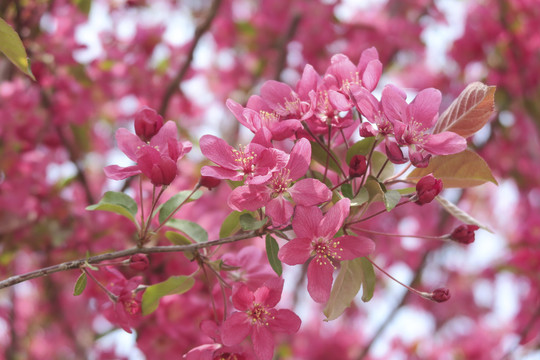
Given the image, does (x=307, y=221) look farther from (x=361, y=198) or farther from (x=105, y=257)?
(x=105, y=257)

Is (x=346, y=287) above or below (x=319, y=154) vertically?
below

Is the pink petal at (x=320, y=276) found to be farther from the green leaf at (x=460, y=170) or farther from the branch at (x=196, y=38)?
the branch at (x=196, y=38)

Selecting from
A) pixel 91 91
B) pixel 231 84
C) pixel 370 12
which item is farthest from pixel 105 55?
pixel 370 12

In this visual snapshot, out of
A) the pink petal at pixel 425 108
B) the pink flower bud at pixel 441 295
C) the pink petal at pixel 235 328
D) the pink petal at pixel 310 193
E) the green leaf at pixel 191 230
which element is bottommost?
the pink petal at pixel 235 328

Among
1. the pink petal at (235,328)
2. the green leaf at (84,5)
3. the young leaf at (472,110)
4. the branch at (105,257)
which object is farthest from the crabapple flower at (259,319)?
the green leaf at (84,5)

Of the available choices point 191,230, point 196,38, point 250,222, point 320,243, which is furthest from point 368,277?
point 196,38

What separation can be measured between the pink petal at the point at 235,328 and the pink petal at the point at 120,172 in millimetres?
333

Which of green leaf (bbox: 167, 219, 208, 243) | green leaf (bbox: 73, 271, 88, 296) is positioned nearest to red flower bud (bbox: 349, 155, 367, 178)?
green leaf (bbox: 167, 219, 208, 243)

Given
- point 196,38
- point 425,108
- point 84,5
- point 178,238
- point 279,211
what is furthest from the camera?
point 84,5

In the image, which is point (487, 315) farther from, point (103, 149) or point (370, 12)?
point (103, 149)

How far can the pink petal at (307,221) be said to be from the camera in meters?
0.93

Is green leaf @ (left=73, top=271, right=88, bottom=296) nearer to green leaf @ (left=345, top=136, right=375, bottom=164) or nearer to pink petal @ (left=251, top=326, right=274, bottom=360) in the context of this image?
pink petal @ (left=251, top=326, right=274, bottom=360)

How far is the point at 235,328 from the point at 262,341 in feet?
0.19

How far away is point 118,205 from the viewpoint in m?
1.11
